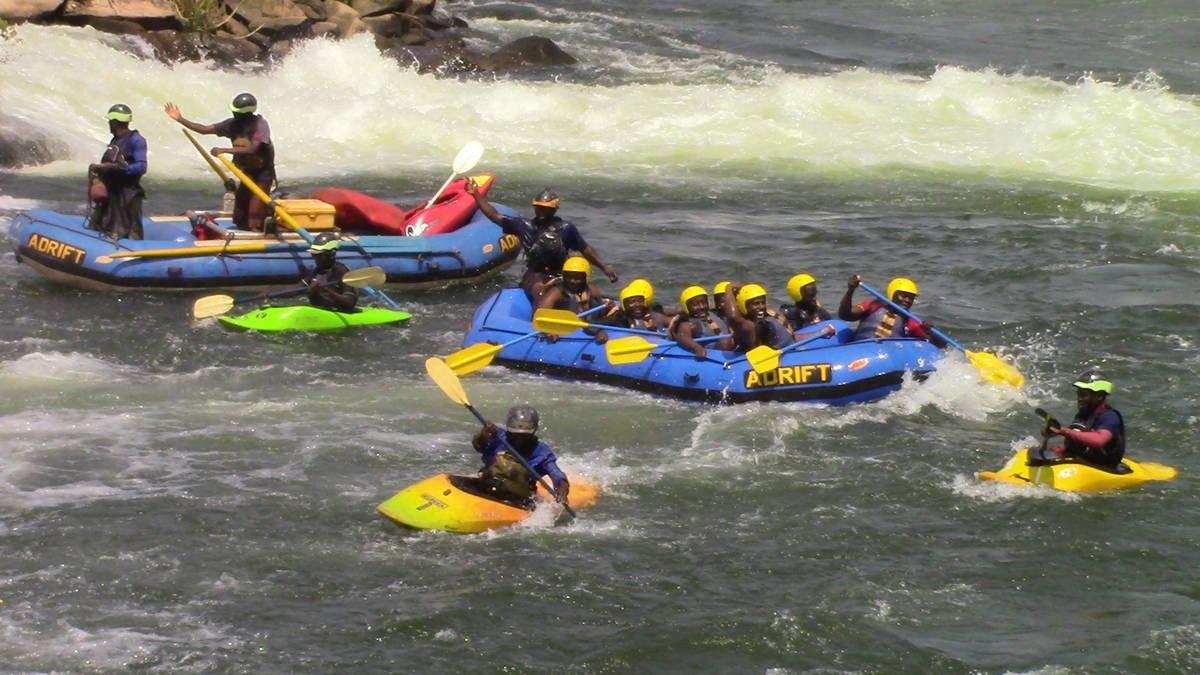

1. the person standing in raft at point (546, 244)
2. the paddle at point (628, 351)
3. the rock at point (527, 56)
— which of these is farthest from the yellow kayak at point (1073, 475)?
the rock at point (527, 56)

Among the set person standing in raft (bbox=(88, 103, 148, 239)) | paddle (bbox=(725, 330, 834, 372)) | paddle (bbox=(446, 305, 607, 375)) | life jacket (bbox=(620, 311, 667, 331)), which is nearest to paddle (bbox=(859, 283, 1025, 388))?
paddle (bbox=(725, 330, 834, 372))

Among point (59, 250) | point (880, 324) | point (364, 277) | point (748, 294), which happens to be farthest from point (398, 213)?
point (880, 324)

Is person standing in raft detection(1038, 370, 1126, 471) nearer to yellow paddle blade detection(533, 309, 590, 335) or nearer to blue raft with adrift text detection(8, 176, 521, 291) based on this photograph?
yellow paddle blade detection(533, 309, 590, 335)

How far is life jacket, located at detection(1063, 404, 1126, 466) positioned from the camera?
33.5 feet

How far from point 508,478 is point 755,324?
330cm

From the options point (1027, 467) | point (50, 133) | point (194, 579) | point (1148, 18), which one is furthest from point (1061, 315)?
point (1148, 18)

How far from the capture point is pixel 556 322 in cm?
1255

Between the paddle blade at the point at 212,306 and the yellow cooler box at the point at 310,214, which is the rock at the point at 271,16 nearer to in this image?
the yellow cooler box at the point at 310,214

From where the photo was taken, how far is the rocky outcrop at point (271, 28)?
24.5m

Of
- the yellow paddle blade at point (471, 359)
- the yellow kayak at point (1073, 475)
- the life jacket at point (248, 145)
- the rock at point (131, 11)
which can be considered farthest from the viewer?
the rock at point (131, 11)

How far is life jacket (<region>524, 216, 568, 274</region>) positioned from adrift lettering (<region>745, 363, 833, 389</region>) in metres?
2.39

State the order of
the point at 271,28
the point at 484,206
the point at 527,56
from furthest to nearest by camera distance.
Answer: the point at 527,56 → the point at 271,28 → the point at 484,206

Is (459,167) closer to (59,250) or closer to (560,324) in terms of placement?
(59,250)

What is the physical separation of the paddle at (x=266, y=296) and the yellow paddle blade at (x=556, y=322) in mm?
2160
